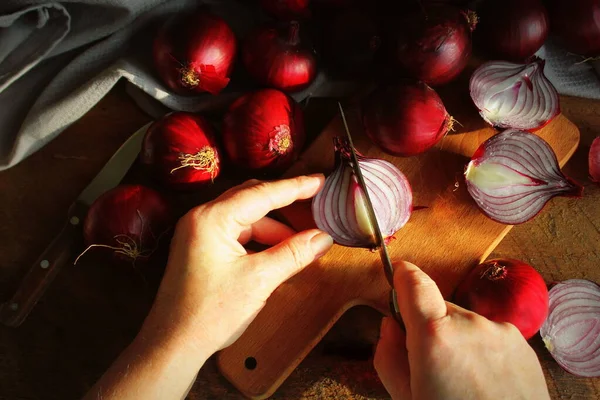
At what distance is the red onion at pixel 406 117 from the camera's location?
1.13 m

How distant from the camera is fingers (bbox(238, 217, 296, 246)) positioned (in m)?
1.19

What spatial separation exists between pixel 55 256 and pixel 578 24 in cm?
129

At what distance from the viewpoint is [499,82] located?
1238mm

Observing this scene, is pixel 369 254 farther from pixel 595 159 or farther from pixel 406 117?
pixel 595 159

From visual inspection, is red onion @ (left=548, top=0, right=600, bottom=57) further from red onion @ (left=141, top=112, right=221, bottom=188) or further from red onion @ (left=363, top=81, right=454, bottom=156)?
red onion @ (left=141, top=112, right=221, bottom=188)

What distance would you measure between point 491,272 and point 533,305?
0.35 feet

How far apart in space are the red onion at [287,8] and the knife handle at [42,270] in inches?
23.8

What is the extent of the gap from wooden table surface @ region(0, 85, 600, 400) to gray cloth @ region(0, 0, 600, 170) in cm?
6

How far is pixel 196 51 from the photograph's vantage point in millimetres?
1142

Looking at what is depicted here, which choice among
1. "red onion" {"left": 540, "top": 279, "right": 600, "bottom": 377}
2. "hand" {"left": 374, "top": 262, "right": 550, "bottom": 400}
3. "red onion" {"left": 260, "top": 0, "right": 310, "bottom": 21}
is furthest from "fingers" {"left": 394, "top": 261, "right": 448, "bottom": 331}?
"red onion" {"left": 260, "top": 0, "right": 310, "bottom": 21}

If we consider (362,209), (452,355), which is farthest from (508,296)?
(362,209)

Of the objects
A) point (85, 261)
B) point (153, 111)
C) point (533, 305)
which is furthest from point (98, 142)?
point (533, 305)

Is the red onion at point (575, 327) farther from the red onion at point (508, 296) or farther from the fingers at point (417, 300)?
the fingers at point (417, 300)

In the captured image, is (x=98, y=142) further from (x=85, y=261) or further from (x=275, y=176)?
(x=275, y=176)
